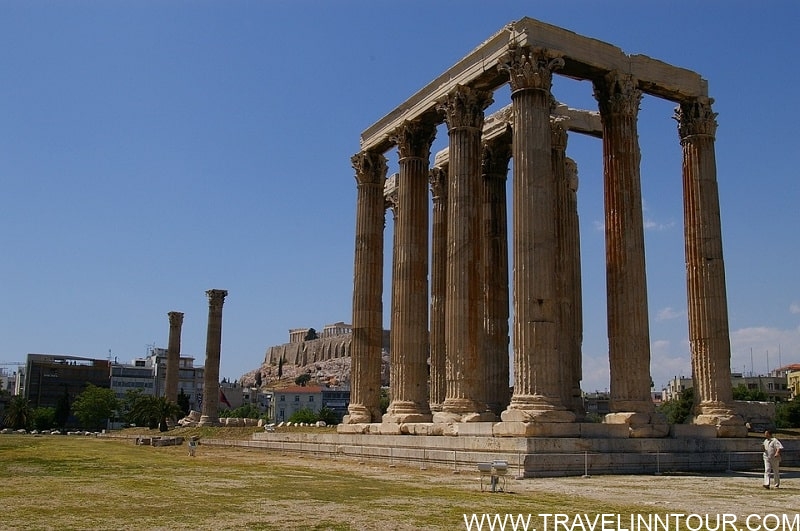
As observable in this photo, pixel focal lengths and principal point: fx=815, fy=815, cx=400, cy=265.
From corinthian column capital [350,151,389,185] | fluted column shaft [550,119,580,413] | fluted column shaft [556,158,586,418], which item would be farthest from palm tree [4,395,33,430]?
fluted column shaft [550,119,580,413]

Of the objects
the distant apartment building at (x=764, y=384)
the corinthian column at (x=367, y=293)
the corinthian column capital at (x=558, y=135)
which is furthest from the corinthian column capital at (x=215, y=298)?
the distant apartment building at (x=764, y=384)

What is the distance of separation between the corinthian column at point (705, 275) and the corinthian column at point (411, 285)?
1210 cm

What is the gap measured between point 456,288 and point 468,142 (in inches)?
258

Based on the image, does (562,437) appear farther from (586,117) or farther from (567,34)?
(586,117)

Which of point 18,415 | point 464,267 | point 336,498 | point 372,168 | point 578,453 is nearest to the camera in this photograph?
point 336,498

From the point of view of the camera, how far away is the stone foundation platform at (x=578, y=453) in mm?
25562

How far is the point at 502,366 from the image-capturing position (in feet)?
128

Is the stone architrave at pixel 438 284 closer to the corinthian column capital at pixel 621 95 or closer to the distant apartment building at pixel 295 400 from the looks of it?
the corinthian column capital at pixel 621 95

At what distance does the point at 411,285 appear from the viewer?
1556 inches

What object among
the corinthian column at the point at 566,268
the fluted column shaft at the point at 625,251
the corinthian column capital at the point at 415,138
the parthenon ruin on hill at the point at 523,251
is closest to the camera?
the parthenon ruin on hill at the point at 523,251

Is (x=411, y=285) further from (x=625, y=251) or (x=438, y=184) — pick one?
(x=625, y=251)

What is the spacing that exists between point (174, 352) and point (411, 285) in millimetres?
62302

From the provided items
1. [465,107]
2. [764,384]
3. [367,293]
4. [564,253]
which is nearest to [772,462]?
[564,253]

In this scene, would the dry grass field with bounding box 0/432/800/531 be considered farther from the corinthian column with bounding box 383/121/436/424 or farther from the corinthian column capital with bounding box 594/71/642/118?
the corinthian column capital with bounding box 594/71/642/118
